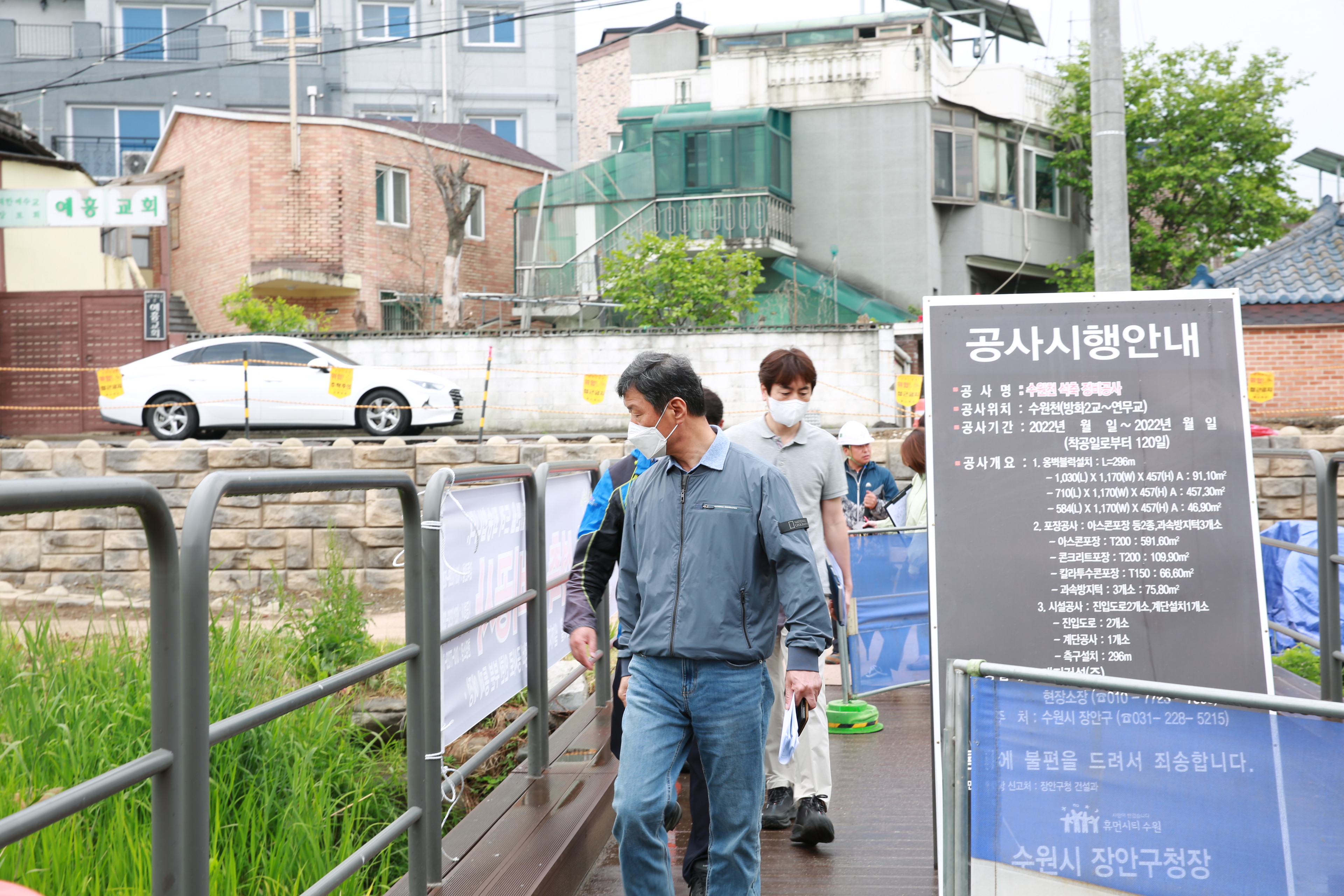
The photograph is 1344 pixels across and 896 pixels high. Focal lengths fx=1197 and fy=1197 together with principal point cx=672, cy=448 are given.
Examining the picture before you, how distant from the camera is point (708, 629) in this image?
11.3 feet

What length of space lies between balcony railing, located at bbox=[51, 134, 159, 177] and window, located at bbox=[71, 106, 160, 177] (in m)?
0.01

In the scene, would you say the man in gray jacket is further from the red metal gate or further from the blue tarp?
the red metal gate

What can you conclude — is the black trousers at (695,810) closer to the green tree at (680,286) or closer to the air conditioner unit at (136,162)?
the green tree at (680,286)

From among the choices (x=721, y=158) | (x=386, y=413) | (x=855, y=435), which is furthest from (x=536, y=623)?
(x=721, y=158)

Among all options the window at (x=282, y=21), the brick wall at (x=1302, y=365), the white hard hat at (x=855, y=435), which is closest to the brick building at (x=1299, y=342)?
the brick wall at (x=1302, y=365)

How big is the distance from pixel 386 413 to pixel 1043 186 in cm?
2000

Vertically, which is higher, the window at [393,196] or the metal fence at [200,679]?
the window at [393,196]

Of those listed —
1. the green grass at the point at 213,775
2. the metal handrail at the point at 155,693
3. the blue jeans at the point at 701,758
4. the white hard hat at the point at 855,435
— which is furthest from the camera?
the white hard hat at the point at 855,435

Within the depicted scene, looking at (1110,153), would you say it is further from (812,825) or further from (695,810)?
(695,810)

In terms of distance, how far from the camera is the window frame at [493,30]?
3784 cm

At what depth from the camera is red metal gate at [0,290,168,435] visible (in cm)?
2256

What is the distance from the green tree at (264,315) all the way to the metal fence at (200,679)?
21.3m

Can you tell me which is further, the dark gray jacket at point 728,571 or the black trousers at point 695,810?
the black trousers at point 695,810

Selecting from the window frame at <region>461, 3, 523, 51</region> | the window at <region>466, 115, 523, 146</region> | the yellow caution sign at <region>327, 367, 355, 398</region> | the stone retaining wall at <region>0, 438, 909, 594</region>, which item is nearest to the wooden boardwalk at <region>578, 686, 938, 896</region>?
the stone retaining wall at <region>0, 438, 909, 594</region>
